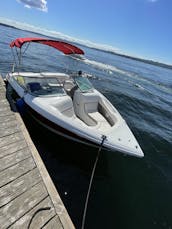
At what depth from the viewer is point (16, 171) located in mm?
3955

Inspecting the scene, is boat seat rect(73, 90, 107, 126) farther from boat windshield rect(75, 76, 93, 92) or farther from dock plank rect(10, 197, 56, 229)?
dock plank rect(10, 197, 56, 229)

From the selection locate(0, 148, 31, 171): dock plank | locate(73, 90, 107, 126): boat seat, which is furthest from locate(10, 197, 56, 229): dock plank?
locate(73, 90, 107, 126): boat seat

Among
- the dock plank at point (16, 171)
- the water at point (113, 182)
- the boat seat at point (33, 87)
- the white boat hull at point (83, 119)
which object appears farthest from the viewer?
the boat seat at point (33, 87)

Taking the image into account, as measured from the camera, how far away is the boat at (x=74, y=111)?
18.5 ft

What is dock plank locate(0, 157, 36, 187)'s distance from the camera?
3719 millimetres

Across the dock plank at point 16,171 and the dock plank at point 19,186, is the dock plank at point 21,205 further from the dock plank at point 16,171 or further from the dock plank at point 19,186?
the dock plank at point 16,171

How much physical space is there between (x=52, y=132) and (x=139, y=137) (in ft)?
13.9

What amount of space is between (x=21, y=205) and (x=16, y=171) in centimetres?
79

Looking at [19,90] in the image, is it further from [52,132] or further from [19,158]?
[19,158]

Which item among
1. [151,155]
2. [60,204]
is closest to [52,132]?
[60,204]

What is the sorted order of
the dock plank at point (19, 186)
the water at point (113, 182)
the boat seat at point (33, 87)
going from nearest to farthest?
1. the dock plank at point (19, 186)
2. the water at point (113, 182)
3. the boat seat at point (33, 87)

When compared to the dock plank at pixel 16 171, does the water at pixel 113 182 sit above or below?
below

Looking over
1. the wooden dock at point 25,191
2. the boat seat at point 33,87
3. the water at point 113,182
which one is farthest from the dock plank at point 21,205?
the boat seat at point 33,87

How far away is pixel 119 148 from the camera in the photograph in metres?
5.38
